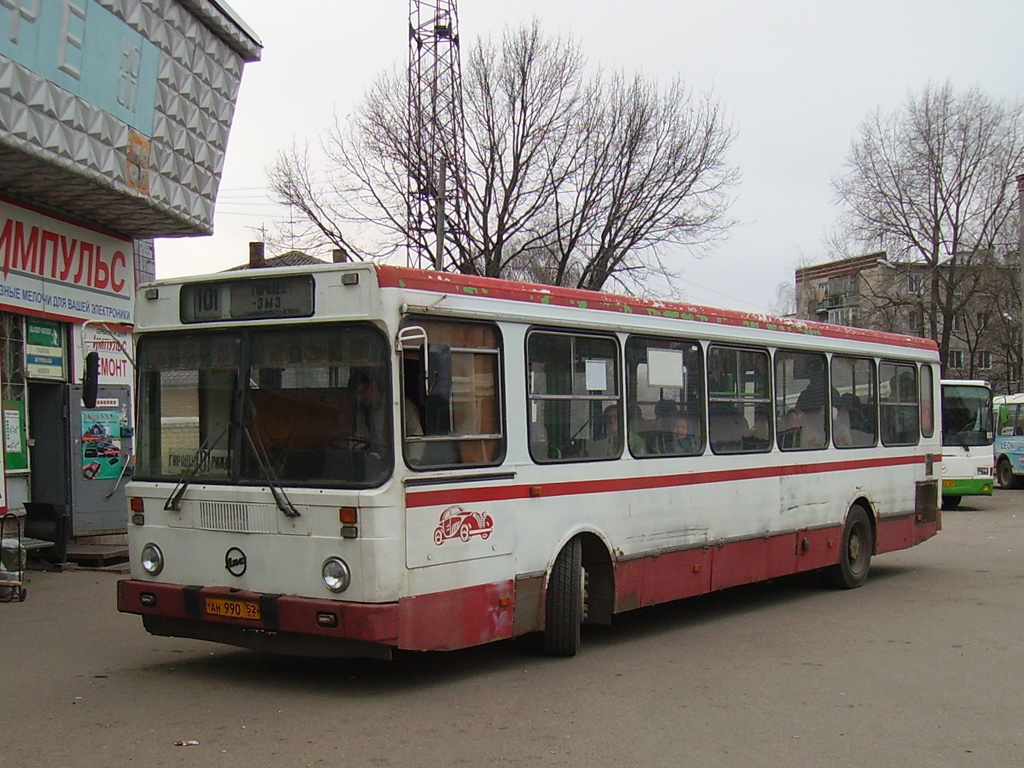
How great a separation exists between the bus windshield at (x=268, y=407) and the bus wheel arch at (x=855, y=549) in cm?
719

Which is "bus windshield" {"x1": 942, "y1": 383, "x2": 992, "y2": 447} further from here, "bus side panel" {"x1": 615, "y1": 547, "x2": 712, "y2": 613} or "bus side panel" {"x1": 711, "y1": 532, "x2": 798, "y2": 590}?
"bus side panel" {"x1": 615, "y1": 547, "x2": 712, "y2": 613}

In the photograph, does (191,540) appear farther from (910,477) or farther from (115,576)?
(910,477)

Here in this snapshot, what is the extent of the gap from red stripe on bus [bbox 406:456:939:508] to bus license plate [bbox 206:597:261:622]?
4.06ft

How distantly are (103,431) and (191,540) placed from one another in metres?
8.53

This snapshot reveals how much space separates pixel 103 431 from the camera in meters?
15.8

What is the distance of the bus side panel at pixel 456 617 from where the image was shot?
7.38 meters

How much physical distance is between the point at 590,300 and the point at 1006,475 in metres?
29.1

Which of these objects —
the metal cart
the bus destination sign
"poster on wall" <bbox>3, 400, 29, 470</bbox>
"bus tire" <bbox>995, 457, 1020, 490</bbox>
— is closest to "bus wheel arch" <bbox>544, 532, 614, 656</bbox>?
the bus destination sign

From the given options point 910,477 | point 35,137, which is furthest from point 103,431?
point 910,477

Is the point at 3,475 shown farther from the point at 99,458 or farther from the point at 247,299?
the point at 247,299

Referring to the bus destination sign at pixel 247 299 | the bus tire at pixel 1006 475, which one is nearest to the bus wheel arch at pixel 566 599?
the bus destination sign at pixel 247 299

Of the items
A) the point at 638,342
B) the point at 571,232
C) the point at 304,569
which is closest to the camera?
the point at 304,569

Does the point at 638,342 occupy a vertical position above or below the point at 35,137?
below

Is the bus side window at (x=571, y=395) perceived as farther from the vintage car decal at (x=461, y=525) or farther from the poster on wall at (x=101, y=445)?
the poster on wall at (x=101, y=445)
